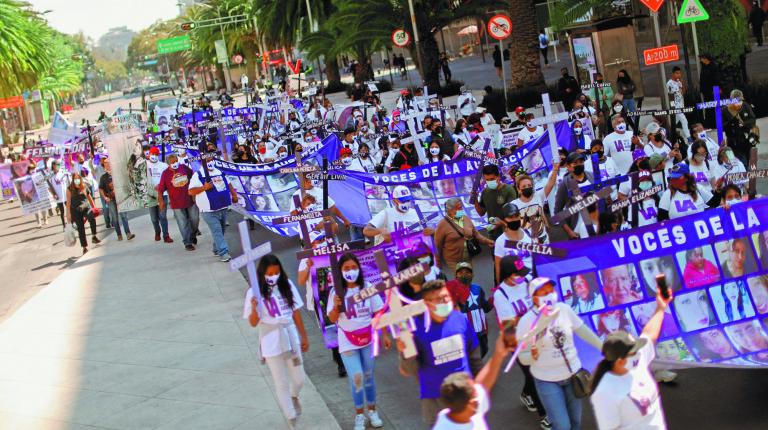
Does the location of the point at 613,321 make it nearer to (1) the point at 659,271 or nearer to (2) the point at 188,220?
(1) the point at 659,271

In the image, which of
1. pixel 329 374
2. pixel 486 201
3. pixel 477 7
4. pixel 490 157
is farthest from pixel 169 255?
pixel 477 7

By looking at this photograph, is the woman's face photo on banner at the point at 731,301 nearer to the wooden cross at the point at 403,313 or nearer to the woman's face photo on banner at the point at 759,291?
the woman's face photo on banner at the point at 759,291

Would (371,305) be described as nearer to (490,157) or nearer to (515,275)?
(515,275)

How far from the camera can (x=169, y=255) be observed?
18844mm

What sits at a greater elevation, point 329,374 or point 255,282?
point 255,282

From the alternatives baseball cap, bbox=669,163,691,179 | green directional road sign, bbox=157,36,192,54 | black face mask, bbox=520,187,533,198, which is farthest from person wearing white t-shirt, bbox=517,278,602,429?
green directional road sign, bbox=157,36,192,54

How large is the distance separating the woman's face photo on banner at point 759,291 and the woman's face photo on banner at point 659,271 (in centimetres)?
53

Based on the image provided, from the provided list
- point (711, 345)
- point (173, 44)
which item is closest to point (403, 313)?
point (711, 345)

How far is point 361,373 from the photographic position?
8.76 m

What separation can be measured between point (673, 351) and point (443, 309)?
1.92 meters

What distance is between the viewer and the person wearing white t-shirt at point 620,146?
47.1 feet

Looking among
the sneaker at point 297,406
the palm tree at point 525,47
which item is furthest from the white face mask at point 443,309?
the palm tree at point 525,47

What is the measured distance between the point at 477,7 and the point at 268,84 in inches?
945

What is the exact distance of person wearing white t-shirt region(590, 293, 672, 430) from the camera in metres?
5.75
